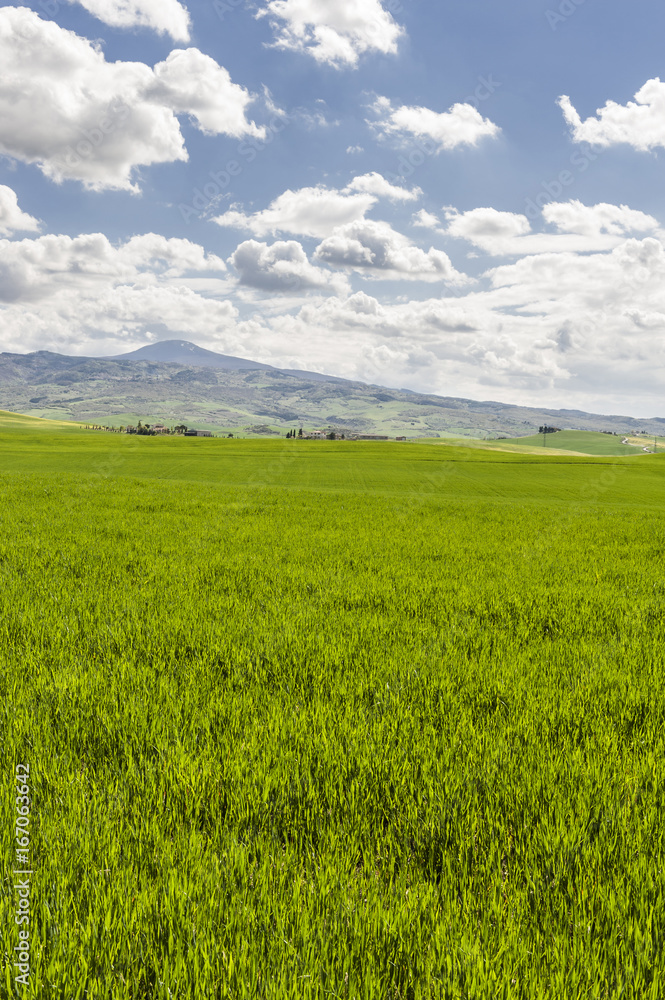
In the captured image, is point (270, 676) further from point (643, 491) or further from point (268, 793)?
point (643, 491)

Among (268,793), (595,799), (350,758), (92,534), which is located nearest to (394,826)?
(350,758)

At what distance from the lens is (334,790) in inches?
150

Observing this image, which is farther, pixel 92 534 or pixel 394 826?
pixel 92 534

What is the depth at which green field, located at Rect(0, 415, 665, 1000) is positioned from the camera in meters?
2.48

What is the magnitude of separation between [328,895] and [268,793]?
39.5 inches

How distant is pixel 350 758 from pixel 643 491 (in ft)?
193

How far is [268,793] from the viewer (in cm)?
373

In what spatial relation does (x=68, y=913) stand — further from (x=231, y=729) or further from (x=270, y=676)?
(x=270, y=676)

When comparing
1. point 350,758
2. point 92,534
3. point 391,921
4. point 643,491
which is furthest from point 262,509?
point 643,491

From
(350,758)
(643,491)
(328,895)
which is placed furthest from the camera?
(643,491)

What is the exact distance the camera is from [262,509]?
75.4 feet

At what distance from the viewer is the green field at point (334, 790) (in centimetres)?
248

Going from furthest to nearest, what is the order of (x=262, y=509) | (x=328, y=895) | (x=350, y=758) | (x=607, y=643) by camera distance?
(x=262, y=509), (x=607, y=643), (x=350, y=758), (x=328, y=895)

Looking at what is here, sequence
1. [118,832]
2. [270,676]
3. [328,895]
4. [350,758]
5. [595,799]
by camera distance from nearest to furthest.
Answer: [328,895], [118,832], [595,799], [350,758], [270,676]
